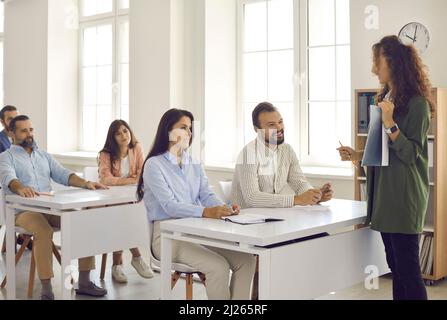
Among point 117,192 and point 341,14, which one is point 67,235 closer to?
point 117,192

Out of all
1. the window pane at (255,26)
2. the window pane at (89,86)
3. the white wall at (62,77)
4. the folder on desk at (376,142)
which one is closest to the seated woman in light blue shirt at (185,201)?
the folder on desk at (376,142)

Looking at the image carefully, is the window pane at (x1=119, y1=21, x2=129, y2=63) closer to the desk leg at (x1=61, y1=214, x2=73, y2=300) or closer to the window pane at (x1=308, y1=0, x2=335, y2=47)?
the window pane at (x1=308, y1=0, x2=335, y2=47)

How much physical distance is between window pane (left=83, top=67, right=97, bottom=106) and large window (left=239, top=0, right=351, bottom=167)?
2.65 meters

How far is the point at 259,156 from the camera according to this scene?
3.54 metres

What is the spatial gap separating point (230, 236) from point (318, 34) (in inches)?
136

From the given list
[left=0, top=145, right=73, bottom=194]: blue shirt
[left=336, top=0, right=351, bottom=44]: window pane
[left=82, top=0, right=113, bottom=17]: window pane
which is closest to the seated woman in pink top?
[left=0, top=145, right=73, bottom=194]: blue shirt

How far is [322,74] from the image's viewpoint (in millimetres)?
5578

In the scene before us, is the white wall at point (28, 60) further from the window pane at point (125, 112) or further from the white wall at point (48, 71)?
the window pane at point (125, 112)

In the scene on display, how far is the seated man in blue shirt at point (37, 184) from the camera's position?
389 centimetres

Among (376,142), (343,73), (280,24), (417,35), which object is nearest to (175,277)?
(376,142)

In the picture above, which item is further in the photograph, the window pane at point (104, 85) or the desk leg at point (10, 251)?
the window pane at point (104, 85)

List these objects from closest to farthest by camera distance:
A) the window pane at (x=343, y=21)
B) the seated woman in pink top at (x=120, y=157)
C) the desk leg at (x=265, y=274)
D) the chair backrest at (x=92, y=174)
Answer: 1. the desk leg at (x=265, y=274)
2. the seated woman in pink top at (x=120, y=157)
3. the chair backrest at (x=92, y=174)
4. the window pane at (x=343, y=21)
